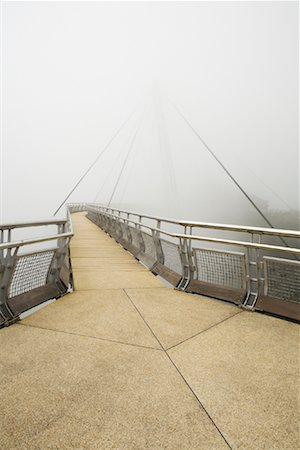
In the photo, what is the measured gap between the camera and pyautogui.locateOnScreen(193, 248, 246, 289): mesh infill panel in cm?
455

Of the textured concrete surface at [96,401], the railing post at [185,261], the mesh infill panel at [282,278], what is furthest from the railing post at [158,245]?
the textured concrete surface at [96,401]

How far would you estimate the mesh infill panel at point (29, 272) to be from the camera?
4.09 metres

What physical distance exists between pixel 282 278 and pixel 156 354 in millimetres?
2200

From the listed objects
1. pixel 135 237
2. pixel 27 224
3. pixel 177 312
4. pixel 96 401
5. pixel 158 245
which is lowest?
pixel 177 312

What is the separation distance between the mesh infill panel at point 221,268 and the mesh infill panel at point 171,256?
58cm

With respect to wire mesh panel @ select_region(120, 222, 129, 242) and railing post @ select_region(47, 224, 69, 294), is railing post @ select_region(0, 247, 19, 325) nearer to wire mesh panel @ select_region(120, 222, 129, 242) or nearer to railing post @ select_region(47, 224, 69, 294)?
railing post @ select_region(47, 224, 69, 294)

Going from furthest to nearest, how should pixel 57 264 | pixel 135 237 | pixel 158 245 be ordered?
pixel 135 237 < pixel 158 245 < pixel 57 264

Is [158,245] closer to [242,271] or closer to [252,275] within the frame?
[242,271]

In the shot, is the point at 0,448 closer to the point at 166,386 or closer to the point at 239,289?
the point at 166,386

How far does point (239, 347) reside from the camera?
124 inches

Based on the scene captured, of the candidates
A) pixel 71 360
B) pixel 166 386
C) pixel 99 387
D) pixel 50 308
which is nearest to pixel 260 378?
pixel 166 386

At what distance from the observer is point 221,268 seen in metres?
4.80

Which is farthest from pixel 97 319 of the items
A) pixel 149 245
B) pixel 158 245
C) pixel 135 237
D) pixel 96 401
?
pixel 135 237

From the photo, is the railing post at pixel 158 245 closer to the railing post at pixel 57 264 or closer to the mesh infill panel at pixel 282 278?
the railing post at pixel 57 264
